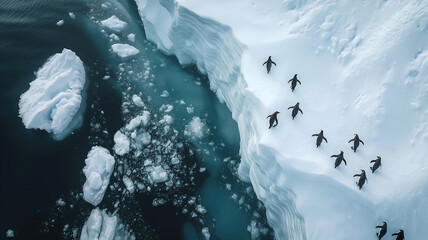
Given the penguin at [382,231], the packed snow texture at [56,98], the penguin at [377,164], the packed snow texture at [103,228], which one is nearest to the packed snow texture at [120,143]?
the packed snow texture at [56,98]

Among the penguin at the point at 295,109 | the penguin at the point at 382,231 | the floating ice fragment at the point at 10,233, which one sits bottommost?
the floating ice fragment at the point at 10,233

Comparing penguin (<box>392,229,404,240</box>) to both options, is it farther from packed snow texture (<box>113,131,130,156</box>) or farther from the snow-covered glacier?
packed snow texture (<box>113,131,130,156</box>)

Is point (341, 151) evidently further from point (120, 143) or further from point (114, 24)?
point (114, 24)

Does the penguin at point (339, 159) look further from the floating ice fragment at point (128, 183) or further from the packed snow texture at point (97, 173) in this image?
the packed snow texture at point (97, 173)

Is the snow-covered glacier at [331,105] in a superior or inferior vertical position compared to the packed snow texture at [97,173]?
superior

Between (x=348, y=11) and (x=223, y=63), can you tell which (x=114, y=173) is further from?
(x=348, y=11)

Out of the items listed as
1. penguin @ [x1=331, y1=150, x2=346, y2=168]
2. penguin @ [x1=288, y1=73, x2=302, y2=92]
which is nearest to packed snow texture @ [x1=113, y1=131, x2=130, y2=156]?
penguin @ [x1=288, y1=73, x2=302, y2=92]

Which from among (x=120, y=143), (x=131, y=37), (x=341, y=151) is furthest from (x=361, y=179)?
(x=131, y=37)
